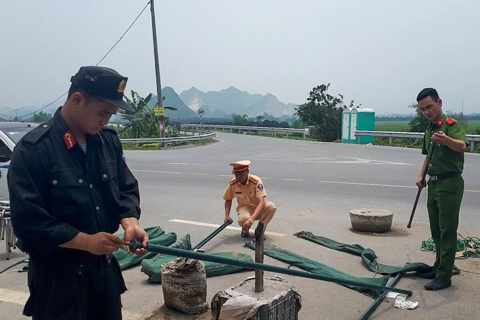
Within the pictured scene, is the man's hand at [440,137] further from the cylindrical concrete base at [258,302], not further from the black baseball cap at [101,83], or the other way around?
the black baseball cap at [101,83]

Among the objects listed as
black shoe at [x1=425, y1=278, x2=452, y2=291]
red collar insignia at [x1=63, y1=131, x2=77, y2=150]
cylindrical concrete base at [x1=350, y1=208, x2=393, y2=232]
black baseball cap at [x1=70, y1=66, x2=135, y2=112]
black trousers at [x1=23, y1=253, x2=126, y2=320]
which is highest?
black baseball cap at [x1=70, y1=66, x2=135, y2=112]

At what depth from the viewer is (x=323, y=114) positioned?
95.3 ft

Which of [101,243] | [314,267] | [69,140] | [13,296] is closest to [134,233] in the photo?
[101,243]

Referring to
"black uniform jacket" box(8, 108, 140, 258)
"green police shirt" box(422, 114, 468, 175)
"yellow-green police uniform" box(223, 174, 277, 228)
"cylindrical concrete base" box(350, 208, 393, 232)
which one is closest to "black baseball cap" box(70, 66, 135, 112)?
"black uniform jacket" box(8, 108, 140, 258)

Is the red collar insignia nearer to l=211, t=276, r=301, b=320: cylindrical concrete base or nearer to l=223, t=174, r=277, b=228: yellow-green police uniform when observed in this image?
l=211, t=276, r=301, b=320: cylindrical concrete base

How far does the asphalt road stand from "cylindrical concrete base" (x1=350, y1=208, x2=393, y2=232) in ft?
0.38

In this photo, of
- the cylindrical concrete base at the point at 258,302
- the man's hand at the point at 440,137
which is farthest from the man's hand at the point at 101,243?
the man's hand at the point at 440,137

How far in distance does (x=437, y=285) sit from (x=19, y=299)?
416 cm

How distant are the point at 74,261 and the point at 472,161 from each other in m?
14.6

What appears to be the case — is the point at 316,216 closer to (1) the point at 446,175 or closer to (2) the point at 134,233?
(1) the point at 446,175

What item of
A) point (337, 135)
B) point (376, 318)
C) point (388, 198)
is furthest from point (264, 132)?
point (376, 318)

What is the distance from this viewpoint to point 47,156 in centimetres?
221

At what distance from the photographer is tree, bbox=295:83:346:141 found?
28.2 meters

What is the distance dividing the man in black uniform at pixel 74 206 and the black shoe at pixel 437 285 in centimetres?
334
